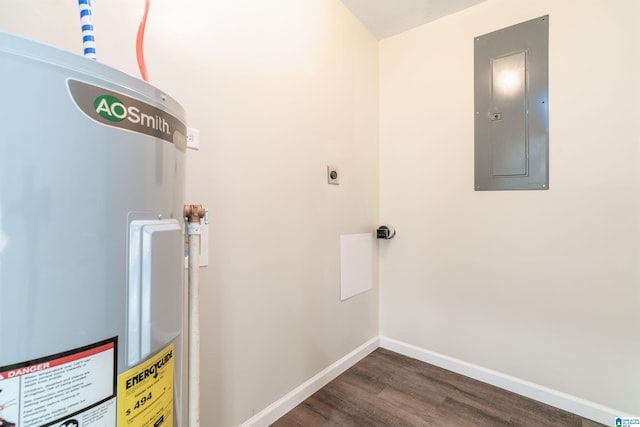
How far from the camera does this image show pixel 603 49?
1.58m

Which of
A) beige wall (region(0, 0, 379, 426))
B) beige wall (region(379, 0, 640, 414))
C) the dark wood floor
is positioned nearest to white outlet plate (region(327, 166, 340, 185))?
beige wall (region(0, 0, 379, 426))

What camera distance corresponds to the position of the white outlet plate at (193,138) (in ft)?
3.73

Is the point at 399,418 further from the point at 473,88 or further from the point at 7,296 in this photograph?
the point at 473,88

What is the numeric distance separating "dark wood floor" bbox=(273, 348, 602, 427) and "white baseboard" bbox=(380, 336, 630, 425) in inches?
→ 1.4

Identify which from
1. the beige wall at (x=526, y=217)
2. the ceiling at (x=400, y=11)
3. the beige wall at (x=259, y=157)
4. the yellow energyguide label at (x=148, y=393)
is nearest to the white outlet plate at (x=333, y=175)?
the beige wall at (x=259, y=157)

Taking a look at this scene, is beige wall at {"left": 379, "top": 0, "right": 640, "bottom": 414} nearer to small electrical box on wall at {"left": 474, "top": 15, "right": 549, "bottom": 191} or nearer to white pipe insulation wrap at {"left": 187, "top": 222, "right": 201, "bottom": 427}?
small electrical box on wall at {"left": 474, "top": 15, "right": 549, "bottom": 191}

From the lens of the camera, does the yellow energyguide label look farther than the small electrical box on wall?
No

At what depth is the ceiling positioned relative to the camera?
197 cm

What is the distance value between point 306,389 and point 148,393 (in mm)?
1437

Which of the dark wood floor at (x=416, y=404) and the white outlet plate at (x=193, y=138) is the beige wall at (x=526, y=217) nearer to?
the dark wood floor at (x=416, y=404)

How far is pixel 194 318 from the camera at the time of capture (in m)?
0.71

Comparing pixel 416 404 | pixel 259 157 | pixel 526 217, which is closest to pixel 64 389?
pixel 259 157

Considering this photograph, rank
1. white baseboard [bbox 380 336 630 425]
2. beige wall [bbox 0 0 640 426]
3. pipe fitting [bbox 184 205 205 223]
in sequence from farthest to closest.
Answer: white baseboard [bbox 380 336 630 425] < beige wall [bbox 0 0 640 426] < pipe fitting [bbox 184 205 205 223]

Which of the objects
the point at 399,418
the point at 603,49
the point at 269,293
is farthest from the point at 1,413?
the point at 603,49
